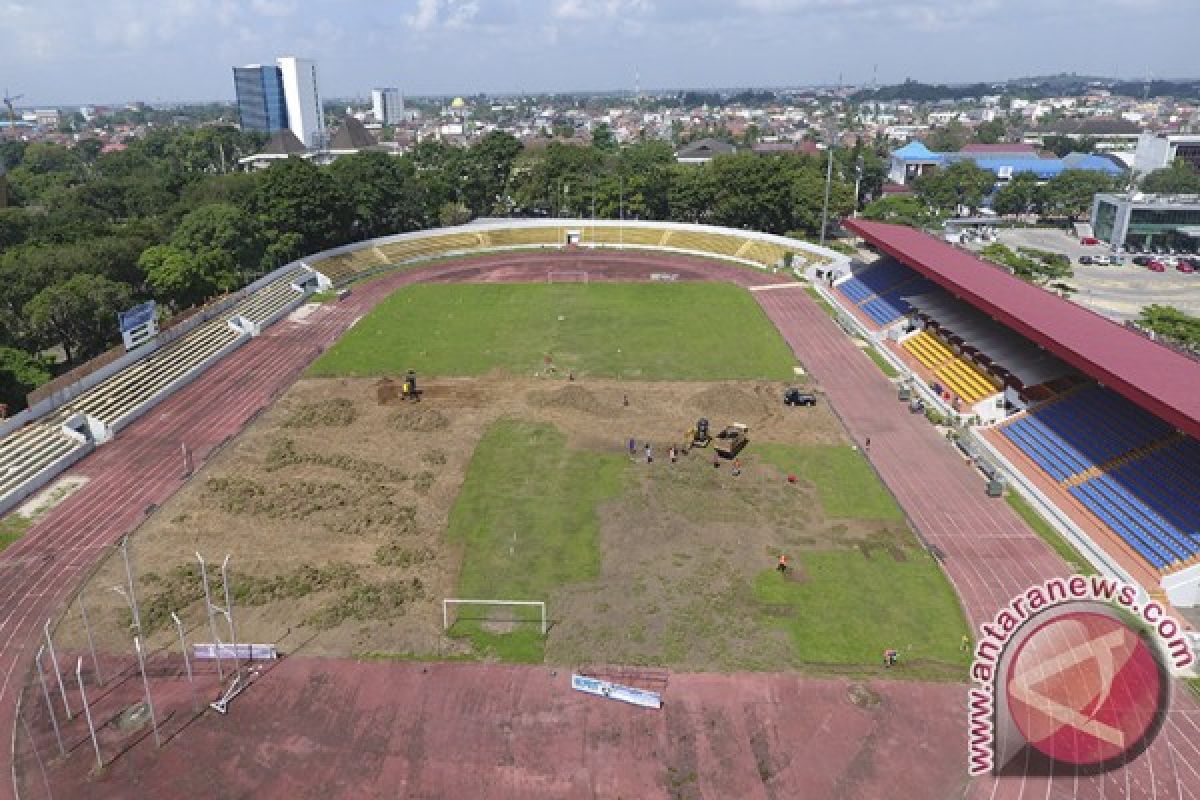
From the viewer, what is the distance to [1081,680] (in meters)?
12.1

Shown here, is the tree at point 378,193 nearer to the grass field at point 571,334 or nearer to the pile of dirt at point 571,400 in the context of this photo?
the grass field at point 571,334

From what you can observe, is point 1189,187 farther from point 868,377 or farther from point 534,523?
point 534,523

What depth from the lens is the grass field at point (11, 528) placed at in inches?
1226

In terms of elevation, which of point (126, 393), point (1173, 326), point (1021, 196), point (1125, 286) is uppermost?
point (1021, 196)

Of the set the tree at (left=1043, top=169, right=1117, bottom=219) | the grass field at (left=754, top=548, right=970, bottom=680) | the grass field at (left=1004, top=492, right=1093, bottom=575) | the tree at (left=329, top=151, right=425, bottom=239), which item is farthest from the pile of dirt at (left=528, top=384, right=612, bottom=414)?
the tree at (left=1043, top=169, right=1117, bottom=219)

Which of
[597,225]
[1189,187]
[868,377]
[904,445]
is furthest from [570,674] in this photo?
[1189,187]

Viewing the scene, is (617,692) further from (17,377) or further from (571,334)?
(17,377)

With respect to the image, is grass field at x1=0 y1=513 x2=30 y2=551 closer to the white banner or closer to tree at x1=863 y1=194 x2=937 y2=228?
the white banner

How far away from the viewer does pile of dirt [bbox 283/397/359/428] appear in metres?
42.0

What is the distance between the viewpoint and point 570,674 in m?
23.7

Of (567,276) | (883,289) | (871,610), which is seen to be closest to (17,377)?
(871,610)

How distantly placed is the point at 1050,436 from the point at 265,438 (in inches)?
1584

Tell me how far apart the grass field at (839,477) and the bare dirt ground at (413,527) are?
39.6 inches

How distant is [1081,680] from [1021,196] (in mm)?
111561
